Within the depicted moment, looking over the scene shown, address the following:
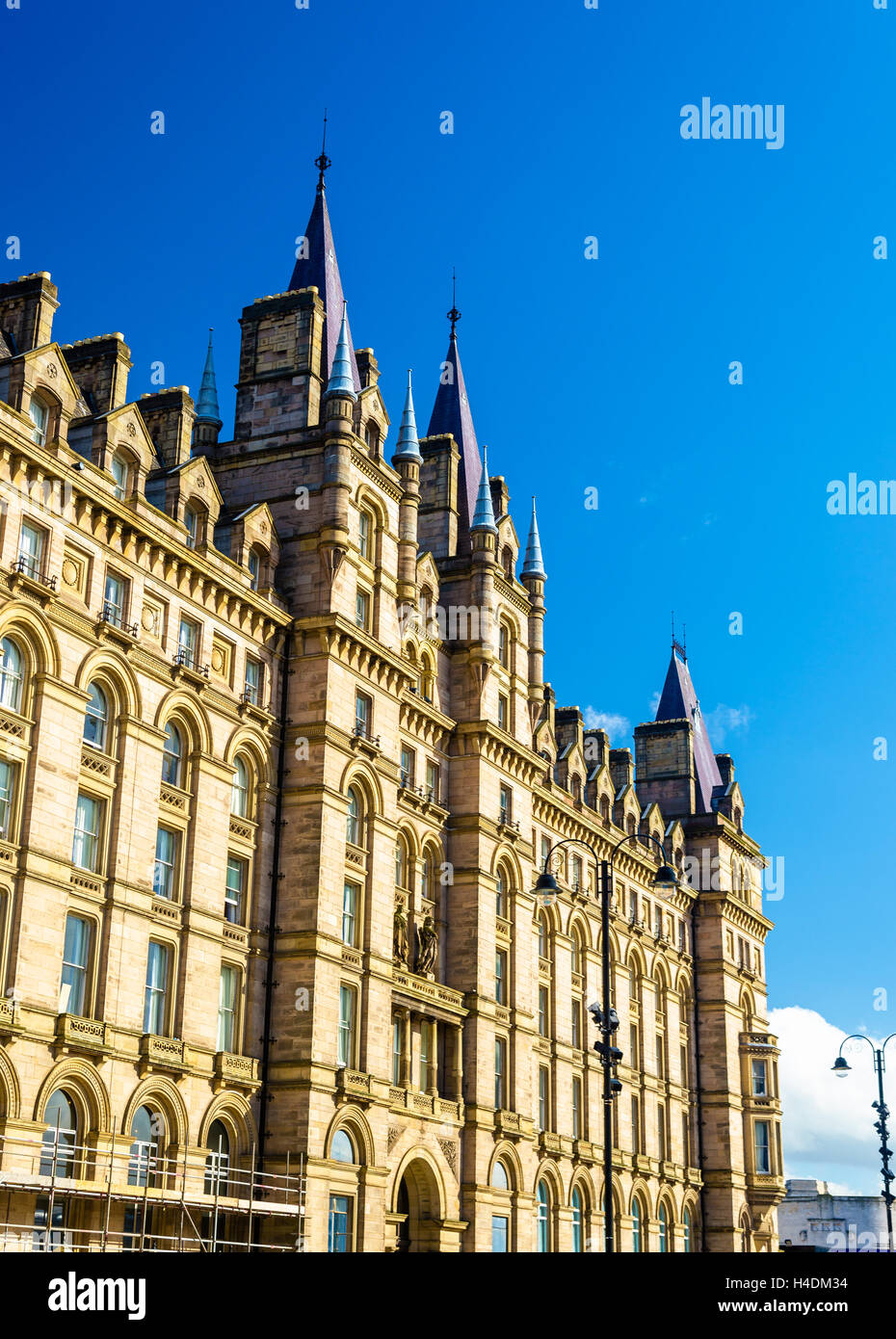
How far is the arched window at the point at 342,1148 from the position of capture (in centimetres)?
4375

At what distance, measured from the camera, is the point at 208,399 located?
53438 mm

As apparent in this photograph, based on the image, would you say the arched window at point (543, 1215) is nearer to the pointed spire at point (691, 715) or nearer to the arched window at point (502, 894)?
the arched window at point (502, 894)

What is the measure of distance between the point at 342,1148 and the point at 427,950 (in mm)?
9226

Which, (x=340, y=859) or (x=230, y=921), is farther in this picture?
(x=340, y=859)

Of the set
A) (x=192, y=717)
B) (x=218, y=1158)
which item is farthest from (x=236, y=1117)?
(x=192, y=717)

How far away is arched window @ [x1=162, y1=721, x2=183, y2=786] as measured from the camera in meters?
41.0

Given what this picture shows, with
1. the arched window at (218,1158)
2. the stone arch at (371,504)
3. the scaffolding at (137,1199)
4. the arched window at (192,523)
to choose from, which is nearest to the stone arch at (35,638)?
the arched window at (192,523)

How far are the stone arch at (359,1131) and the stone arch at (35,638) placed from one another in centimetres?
1607

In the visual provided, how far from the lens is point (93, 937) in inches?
1462

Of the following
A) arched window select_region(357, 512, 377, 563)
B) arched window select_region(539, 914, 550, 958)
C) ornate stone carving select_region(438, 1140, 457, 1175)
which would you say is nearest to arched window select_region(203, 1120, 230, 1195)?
ornate stone carving select_region(438, 1140, 457, 1175)

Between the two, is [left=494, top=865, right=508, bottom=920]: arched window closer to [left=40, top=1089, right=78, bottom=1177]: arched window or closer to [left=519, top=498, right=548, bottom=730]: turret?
[left=519, top=498, right=548, bottom=730]: turret
